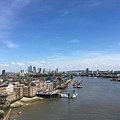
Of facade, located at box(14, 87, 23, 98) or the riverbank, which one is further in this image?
facade, located at box(14, 87, 23, 98)

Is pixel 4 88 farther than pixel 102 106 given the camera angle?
Yes

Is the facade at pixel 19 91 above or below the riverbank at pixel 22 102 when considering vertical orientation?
above

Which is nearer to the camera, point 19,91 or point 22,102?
point 22,102

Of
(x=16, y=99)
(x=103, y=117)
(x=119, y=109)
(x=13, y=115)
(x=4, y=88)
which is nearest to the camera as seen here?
(x=103, y=117)

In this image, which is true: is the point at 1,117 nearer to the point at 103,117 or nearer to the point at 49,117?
the point at 49,117

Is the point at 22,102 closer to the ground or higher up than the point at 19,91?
closer to the ground

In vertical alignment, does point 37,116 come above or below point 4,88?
below

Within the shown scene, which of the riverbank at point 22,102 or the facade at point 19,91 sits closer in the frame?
the riverbank at point 22,102

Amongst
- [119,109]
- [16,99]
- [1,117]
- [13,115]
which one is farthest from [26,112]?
[119,109]

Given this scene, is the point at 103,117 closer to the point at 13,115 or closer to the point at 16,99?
the point at 13,115

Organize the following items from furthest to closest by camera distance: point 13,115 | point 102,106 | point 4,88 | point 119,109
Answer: point 4,88 < point 102,106 < point 119,109 < point 13,115

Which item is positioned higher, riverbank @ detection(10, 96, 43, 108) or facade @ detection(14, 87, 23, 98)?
facade @ detection(14, 87, 23, 98)
